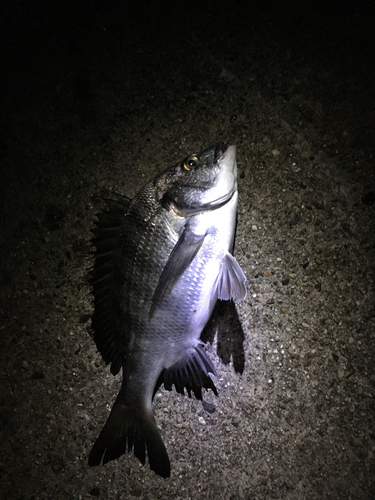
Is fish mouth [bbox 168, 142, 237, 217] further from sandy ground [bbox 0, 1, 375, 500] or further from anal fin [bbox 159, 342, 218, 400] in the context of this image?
anal fin [bbox 159, 342, 218, 400]

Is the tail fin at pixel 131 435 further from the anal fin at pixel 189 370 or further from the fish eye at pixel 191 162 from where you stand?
the fish eye at pixel 191 162

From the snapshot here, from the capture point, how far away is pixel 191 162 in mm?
1624

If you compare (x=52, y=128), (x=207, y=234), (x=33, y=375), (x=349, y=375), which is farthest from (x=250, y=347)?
(x=52, y=128)

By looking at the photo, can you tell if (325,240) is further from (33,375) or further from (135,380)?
(33,375)

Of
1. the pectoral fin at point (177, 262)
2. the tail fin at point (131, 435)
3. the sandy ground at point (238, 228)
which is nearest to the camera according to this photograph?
the pectoral fin at point (177, 262)

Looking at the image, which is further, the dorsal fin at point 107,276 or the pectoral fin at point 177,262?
the dorsal fin at point 107,276

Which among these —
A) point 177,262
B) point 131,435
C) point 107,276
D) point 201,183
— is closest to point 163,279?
point 177,262

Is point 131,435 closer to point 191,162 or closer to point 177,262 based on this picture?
point 177,262

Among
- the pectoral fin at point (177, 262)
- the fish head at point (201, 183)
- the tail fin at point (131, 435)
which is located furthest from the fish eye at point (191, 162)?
the tail fin at point (131, 435)

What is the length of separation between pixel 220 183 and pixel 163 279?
0.54m

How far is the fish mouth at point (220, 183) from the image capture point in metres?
1.58

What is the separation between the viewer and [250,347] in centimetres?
183

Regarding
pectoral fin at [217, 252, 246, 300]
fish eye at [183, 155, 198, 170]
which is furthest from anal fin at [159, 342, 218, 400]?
fish eye at [183, 155, 198, 170]

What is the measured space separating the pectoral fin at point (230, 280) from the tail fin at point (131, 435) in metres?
0.73
